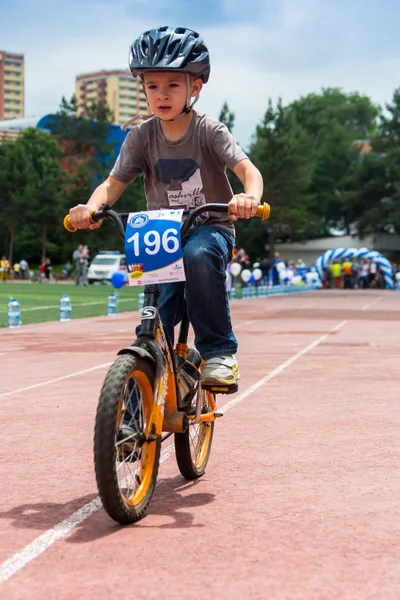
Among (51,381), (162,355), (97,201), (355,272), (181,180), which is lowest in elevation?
(51,381)

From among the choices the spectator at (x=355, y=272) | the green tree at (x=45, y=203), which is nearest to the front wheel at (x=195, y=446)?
the spectator at (x=355, y=272)

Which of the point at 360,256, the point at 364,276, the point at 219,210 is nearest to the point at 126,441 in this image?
the point at 219,210

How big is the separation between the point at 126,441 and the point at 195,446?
4.21 ft

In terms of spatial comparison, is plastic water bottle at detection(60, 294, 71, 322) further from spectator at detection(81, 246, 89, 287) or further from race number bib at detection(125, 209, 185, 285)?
spectator at detection(81, 246, 89, 287)

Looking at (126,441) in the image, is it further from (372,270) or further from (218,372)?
(372,270)

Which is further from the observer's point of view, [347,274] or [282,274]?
[347,274]

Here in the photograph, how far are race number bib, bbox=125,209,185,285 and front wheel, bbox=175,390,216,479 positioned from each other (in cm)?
80

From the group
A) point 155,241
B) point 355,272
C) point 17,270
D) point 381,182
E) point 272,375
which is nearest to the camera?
point 155,241

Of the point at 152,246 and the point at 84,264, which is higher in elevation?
the point at 152,246

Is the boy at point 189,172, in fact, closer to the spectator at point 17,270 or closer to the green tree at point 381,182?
the spectator at point 17,270

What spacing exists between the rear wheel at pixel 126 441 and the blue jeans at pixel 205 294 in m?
0.54

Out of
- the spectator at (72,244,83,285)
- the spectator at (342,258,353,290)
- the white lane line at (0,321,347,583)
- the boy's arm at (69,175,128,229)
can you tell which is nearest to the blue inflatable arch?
the spectator at (342,258,353,290)

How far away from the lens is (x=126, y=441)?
4207 millimetres

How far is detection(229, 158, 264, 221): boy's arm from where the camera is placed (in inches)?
178
